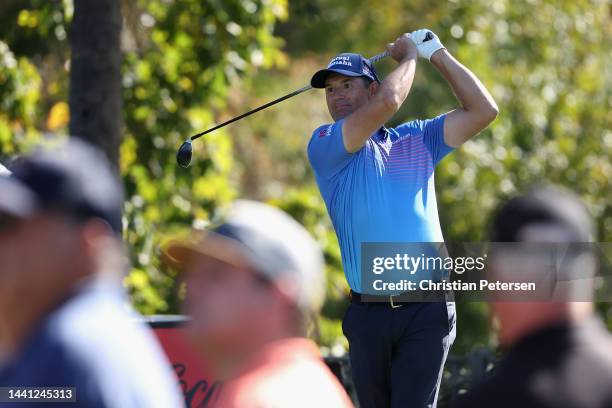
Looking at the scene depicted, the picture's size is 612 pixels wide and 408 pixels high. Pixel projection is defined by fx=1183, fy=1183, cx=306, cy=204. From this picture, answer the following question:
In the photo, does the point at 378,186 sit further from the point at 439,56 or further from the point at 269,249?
the point at 269,249

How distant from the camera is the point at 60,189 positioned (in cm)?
271

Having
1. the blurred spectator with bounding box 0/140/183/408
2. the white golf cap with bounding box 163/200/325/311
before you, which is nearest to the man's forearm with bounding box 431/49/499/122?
the white golf cap with bounding box 163/200/325/311

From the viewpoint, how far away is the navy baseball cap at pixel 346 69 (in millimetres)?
5488

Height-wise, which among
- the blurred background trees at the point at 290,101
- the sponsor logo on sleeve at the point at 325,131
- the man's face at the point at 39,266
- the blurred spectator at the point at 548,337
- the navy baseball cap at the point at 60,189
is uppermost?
the blurred background trees at the point at 290,101

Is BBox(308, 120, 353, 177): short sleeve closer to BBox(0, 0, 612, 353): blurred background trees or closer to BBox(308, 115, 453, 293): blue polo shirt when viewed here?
BBox(308, 115, 453, 293): blue polo shirt

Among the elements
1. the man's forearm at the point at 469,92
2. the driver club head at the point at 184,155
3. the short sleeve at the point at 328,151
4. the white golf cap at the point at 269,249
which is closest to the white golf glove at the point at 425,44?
the man's forearm at the point at 469,92

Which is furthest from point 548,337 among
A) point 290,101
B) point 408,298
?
point 290,101

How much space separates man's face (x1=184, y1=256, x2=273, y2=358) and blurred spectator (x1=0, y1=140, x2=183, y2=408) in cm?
14

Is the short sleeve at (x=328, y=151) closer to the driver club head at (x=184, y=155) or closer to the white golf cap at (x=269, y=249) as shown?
the driver club head at (x=184, y=155)

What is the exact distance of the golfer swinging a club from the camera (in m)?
5.27

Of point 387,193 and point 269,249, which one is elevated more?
point 387,193

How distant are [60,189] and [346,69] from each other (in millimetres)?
2945

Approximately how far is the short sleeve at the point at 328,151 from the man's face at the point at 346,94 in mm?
123

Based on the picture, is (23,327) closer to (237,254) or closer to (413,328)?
(237,254)
